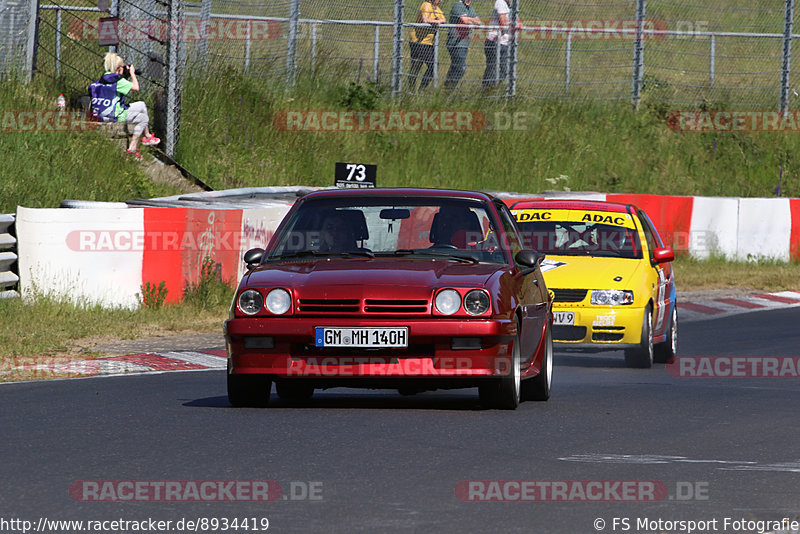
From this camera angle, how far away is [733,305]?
2123 cm

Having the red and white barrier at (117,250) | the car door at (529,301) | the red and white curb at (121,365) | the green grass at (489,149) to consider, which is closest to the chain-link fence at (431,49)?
the green grass at (489,149)

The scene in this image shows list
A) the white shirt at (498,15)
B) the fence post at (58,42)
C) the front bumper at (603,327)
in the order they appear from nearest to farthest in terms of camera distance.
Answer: the front bumper at (603,327)
the fence post at (58,42)
the white shirt at (498,15)

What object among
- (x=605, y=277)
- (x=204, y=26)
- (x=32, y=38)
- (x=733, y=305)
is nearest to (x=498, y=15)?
(x=204, y=26)

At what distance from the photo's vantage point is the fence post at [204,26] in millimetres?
26500

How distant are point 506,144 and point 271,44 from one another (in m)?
5.11

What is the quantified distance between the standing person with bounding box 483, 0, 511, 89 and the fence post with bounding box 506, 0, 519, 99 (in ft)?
0.32

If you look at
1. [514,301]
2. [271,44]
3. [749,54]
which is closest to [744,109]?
[749,54]

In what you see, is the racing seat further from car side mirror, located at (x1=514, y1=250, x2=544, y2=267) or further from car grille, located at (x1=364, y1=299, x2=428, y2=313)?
car grille, located at (x1=364, y1=299, x2=428, y2=313)

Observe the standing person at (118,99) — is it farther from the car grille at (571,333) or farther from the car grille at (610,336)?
the car grille at (610,336)

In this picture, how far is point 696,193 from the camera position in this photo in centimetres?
3195

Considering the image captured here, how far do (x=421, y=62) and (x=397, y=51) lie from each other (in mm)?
574

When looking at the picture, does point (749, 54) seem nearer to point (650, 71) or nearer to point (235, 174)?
point (650, 71)

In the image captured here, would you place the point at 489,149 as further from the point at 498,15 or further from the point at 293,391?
the point at 293,391

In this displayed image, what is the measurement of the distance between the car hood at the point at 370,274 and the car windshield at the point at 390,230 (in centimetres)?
Result: 21
